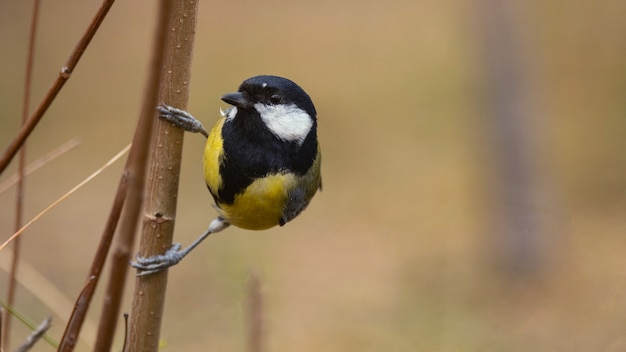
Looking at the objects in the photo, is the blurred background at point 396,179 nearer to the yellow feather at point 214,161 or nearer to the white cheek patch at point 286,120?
the yellow feather at point 214,161

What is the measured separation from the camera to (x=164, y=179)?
3.84 ft

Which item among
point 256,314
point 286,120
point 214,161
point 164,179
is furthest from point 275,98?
point 256,314

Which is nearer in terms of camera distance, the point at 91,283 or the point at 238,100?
the point at 91,283

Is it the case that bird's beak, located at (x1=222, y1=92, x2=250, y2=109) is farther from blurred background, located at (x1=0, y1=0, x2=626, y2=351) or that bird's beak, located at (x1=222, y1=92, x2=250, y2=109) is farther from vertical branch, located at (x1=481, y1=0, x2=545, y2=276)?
vertical branch, located at (x1=481, y1=0, x2=545, y2=276)

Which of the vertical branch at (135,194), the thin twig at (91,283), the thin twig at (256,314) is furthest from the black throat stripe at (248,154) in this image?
the vertical branch at (135,194)

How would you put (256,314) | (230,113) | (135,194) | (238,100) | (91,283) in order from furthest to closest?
(230,113) → (238,100) → (256,314) → (91,283) → (135,194)

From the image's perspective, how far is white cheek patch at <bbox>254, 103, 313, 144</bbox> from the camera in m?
1.67

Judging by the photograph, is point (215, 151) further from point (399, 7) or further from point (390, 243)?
point (399, 7)

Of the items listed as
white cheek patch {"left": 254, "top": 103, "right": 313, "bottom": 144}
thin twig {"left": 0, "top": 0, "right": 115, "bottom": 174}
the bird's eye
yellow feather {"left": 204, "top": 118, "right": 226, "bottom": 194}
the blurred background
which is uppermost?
thin twig {"left": 0, "top": 0, "right": 115, "bottom": 174}

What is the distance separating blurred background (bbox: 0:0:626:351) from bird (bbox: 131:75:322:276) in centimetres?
26

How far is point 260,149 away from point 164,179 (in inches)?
21.0

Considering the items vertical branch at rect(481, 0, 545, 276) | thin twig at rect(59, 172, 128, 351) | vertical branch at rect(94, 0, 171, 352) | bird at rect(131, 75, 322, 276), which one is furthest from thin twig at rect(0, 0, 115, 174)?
vertical branch at rect(481, 0, 545, 276)

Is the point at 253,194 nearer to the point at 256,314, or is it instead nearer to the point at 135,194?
the point at 256,314

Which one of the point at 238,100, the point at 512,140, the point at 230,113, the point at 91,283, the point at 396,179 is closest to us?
the point at 91,283
